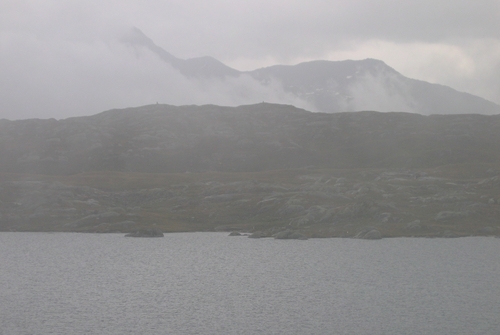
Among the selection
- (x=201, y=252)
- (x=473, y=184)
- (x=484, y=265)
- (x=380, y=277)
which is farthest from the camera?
(x=473, y=184)

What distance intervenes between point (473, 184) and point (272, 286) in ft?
360

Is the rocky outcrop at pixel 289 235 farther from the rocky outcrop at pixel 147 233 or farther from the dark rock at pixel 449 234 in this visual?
the dark rock at pixel 449 234

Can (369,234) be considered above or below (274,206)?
below

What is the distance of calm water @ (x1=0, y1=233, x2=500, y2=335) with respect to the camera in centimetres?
4416

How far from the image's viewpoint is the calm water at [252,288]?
4416cm

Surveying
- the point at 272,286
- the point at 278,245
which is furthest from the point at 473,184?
the point at 272,286

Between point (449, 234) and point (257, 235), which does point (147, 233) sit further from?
point (449, 234)

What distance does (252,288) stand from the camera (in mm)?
59156

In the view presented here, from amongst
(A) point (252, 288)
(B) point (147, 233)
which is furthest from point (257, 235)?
(A) point (252, 288)

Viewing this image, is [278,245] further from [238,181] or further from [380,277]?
[238,181]

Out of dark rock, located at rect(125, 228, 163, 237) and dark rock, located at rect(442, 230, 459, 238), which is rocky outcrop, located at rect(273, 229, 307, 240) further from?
dark rock, located at rect(442, 230, 459, 238)

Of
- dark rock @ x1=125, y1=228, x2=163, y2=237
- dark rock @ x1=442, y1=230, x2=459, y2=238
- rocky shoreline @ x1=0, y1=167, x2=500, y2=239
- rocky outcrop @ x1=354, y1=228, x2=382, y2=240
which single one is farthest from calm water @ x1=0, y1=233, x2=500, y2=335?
rocky shoreline @ x1=0, y1=167, x2=500, y2=239

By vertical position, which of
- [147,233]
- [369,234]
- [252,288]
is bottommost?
[147,233]

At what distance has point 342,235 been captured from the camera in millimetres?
108750
